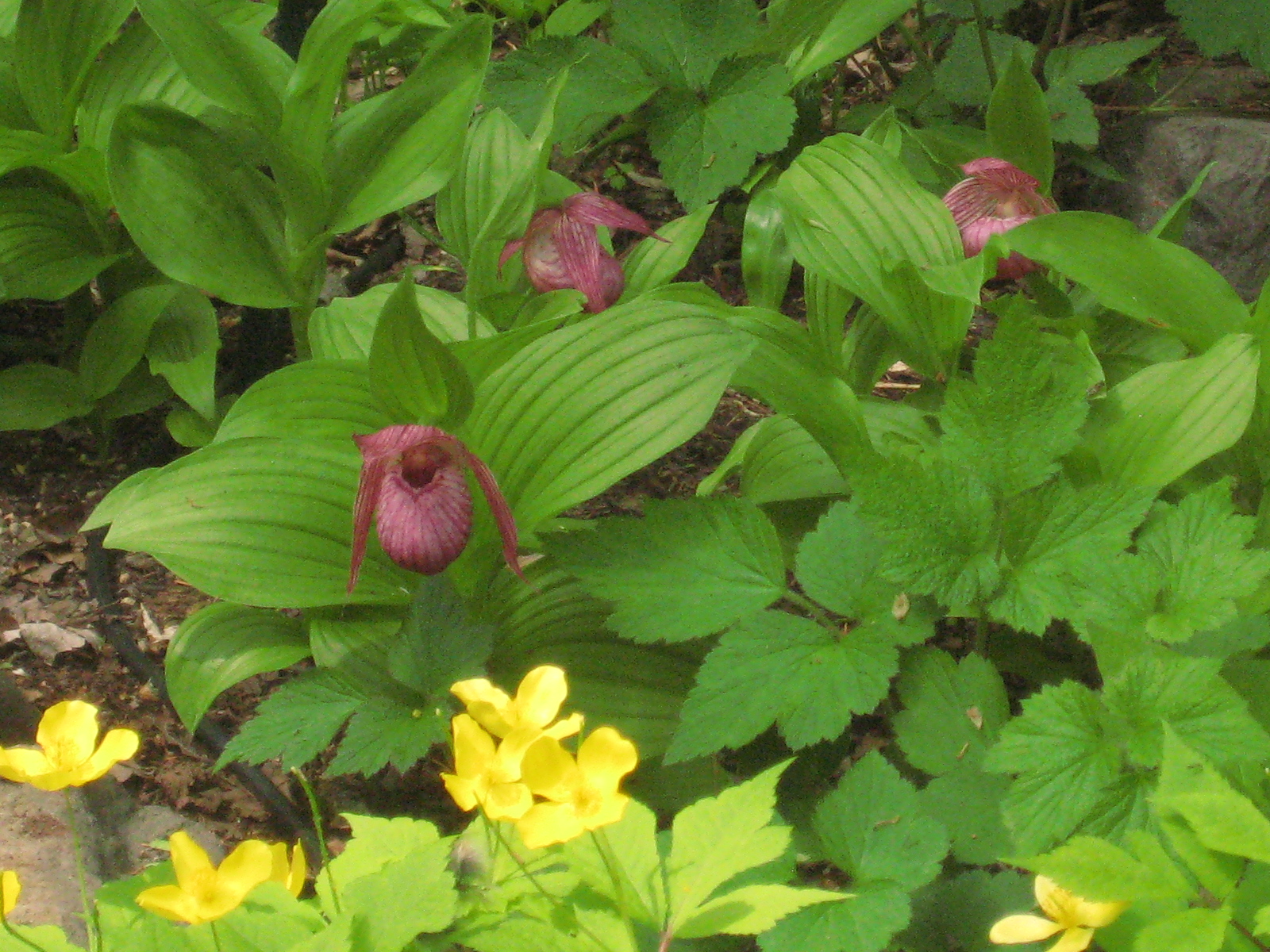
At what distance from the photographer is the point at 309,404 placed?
1.29 m

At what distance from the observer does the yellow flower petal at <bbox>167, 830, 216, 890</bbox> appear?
64 cm

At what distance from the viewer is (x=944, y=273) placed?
1.32m

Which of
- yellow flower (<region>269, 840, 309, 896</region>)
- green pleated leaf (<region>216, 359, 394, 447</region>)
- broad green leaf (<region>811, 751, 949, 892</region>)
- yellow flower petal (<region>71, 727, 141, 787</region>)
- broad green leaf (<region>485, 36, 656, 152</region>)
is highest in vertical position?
broad green leaf (<region>485, 36, 656, 152</region>)

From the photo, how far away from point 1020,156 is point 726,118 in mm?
473

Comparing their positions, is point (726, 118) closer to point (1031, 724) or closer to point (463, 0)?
point (463, 0)

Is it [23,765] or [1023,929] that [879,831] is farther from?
[23,765]

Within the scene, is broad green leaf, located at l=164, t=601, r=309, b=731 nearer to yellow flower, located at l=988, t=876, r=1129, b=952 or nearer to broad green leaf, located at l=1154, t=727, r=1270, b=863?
yellow flower, located at l=988, t=876, r=1129, b=952

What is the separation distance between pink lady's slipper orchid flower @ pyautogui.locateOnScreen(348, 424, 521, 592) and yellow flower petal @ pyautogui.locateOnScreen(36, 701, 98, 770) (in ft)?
1.09

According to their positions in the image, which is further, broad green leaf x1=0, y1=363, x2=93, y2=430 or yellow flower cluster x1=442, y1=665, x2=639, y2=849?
broad green leaf x1=0, y1=363, x2=93, y2=430

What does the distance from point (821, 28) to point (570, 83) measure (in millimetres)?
484

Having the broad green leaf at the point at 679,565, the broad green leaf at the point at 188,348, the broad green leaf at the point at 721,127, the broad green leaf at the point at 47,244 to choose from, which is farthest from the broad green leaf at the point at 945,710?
the broad green leaf at the point at 47,244

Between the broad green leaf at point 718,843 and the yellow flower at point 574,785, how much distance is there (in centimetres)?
13

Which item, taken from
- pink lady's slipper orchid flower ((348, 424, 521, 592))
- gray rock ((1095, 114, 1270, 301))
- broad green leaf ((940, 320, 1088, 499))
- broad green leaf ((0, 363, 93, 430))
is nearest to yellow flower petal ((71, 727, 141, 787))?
pink lady's slipper orchid flower ((348, 424, 521, 592))

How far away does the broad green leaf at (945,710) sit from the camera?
0.94m
